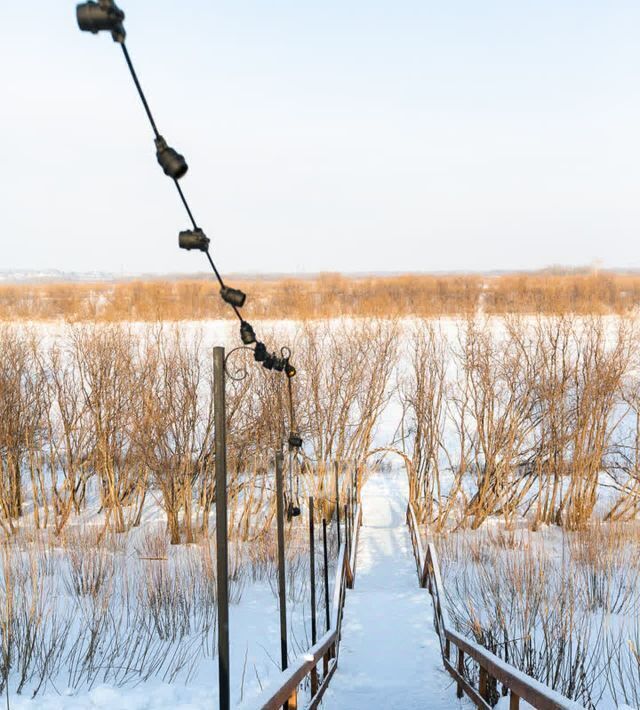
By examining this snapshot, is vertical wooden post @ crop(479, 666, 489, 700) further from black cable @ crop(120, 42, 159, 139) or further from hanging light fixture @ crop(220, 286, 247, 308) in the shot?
black cable @ crop(120, 42, 159, 139)

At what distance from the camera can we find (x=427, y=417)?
18.0 meters

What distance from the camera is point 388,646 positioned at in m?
7.76

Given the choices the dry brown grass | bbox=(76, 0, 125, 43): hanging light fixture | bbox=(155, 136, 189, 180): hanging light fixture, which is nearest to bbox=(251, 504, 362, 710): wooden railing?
bbox=(155, 136, 189, 180): hanging light fixture

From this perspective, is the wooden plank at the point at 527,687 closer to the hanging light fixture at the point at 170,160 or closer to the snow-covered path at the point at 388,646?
the snow-covered path at the point at 388,646

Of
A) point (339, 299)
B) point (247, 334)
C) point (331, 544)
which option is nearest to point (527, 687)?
point (247, 334)

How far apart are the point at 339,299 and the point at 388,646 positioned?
27.5 meters

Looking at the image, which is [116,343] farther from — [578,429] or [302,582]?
[578,429]

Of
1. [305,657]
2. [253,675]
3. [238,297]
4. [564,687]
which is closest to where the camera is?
[238,297]

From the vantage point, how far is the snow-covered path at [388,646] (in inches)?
237

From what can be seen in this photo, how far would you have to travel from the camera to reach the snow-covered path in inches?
237

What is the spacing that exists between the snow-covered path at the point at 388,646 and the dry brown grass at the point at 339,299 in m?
9.54

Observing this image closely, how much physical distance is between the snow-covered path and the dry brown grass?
954 cm

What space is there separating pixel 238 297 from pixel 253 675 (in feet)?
19.0

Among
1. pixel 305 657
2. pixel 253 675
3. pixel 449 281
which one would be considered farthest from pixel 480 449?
pixel 449 281
